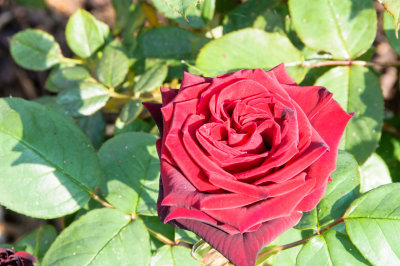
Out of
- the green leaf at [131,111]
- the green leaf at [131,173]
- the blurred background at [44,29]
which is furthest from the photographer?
the blurred background at [44,29]

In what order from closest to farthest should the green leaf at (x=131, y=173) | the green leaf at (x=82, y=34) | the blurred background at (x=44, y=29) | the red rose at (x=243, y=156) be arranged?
the red rose at (x=243, y=156) < the green leaf at (x=131, y=173) < the green leaf at (x=82, y=34) < the blurred background at (x=44, y=29)

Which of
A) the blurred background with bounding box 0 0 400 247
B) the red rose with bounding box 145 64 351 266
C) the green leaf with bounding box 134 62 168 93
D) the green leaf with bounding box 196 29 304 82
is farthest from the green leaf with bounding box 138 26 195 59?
the red rose with bounding box 145 64 351 266

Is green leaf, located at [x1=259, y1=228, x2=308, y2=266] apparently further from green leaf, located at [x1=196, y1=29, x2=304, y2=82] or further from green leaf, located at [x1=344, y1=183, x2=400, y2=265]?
green leaf, located at [x1=196, y1=29, x2=304, y2=82]

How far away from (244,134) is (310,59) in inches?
27.4

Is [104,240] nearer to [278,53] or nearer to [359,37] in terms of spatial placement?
[278,53]

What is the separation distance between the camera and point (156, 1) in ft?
A: 4.25

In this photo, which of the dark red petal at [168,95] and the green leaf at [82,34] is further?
the green leaf at [82,34]

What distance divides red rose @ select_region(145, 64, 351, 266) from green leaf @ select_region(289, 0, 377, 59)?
47 cm

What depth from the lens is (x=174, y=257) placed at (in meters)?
1.02

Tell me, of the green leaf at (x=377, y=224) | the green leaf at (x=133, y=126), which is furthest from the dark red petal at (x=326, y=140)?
the green leaf at (x=133, y=126)

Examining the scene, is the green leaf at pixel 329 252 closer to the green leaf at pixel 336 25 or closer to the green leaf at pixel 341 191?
the green leaf at pixel 341 191

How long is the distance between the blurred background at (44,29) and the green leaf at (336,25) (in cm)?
93

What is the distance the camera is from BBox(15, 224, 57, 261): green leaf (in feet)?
4.36

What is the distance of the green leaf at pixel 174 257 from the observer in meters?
1.01
